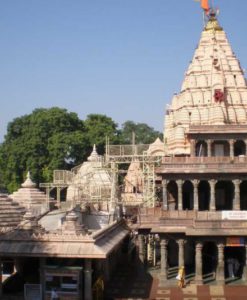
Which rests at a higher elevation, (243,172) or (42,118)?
(42,118)

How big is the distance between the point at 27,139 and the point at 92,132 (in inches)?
420

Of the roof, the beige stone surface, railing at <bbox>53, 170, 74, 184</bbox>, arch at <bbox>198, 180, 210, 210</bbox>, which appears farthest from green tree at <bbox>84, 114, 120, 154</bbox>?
the roof

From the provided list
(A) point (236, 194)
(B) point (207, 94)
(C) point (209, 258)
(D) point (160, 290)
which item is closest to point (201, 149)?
(A) point (236, 194)

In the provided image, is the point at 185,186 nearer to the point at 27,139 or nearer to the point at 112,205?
the point at 112,205

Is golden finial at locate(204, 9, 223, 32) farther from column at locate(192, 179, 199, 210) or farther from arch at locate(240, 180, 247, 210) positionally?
column at locate(192, 179, 199, 210)

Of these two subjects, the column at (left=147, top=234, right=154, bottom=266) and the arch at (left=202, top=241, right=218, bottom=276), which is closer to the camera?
the arch at (left=202, top=241, right=218, bottom=276)

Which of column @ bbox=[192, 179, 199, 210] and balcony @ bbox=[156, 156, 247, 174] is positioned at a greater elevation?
balcony @ bbox=[156, 156, 247, 174]

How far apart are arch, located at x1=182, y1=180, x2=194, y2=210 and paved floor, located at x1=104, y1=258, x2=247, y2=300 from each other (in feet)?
22.1

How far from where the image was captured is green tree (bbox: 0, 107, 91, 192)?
75.9 meters

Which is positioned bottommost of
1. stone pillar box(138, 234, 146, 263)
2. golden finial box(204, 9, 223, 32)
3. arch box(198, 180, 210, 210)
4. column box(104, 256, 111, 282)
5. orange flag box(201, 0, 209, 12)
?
column box(104, 256, 111, 282)

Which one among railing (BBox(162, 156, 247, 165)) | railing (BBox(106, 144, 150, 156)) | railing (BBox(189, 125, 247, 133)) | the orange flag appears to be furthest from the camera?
the orange flag

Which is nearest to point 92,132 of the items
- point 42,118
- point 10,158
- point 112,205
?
point 42,118

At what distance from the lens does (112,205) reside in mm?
39031

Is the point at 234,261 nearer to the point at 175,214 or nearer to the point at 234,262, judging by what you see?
the point at 234,262
